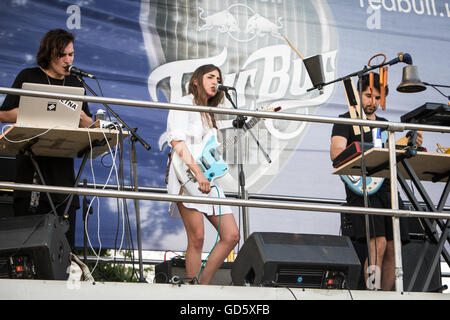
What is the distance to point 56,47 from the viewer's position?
411 centimetres

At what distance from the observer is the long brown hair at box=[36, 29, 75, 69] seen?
4.09 meters

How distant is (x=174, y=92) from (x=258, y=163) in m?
0.87

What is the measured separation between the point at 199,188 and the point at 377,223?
1209 mm

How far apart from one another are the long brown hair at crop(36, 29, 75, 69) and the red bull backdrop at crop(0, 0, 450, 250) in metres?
0.88

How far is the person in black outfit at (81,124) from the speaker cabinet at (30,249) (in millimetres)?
817

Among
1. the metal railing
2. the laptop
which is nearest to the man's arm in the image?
the metal railing

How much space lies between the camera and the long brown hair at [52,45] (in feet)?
13.4

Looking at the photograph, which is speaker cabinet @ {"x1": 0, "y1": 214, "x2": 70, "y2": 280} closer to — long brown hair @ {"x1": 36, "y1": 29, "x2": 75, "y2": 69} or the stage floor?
the stage floor

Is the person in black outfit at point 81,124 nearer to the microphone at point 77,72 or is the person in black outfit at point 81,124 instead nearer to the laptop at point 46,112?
the microphone at point 77,72

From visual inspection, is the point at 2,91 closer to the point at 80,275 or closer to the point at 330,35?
the point at 80,275

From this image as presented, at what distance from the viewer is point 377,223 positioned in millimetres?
4223

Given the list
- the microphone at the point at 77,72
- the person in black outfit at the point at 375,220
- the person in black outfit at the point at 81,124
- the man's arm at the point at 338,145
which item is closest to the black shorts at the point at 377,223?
the person in black outfit at the point at 375,220

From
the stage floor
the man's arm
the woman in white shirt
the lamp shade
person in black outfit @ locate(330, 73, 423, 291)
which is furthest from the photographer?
the man's arm

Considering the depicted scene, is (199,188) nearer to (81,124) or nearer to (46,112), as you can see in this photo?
(81,124)
